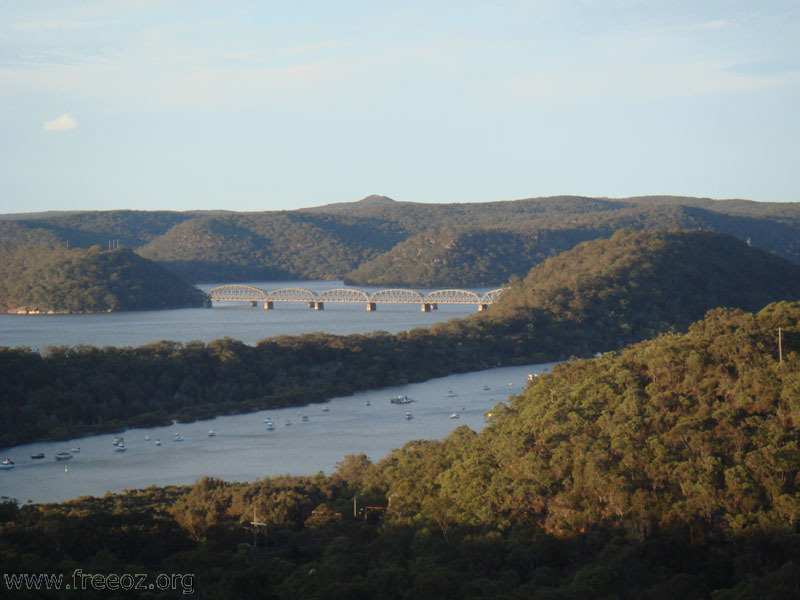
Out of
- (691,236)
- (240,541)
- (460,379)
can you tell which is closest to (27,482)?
(240,541)

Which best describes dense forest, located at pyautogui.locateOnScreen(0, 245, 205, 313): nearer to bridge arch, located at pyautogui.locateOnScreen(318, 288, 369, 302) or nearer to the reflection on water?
bridge arch, located at pyautogui.locateOnScreen(318, 288, 369, 302)

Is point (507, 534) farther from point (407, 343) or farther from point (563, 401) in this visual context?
point (407, 343)

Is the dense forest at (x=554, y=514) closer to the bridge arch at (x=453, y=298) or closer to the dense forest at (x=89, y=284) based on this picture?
the bridge arch at (x=453, y=298)

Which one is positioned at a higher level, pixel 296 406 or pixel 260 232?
pixel 260 232

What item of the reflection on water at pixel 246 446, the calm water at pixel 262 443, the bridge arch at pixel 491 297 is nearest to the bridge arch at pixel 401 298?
the bridge arch at pixel 491 297

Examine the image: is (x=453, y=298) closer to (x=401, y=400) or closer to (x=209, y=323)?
(x=209, y=323)

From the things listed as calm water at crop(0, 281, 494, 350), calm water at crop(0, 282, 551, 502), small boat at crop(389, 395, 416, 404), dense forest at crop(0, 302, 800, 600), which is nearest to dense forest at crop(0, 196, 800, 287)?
calm water at crop(0, 281, 494, 350)
